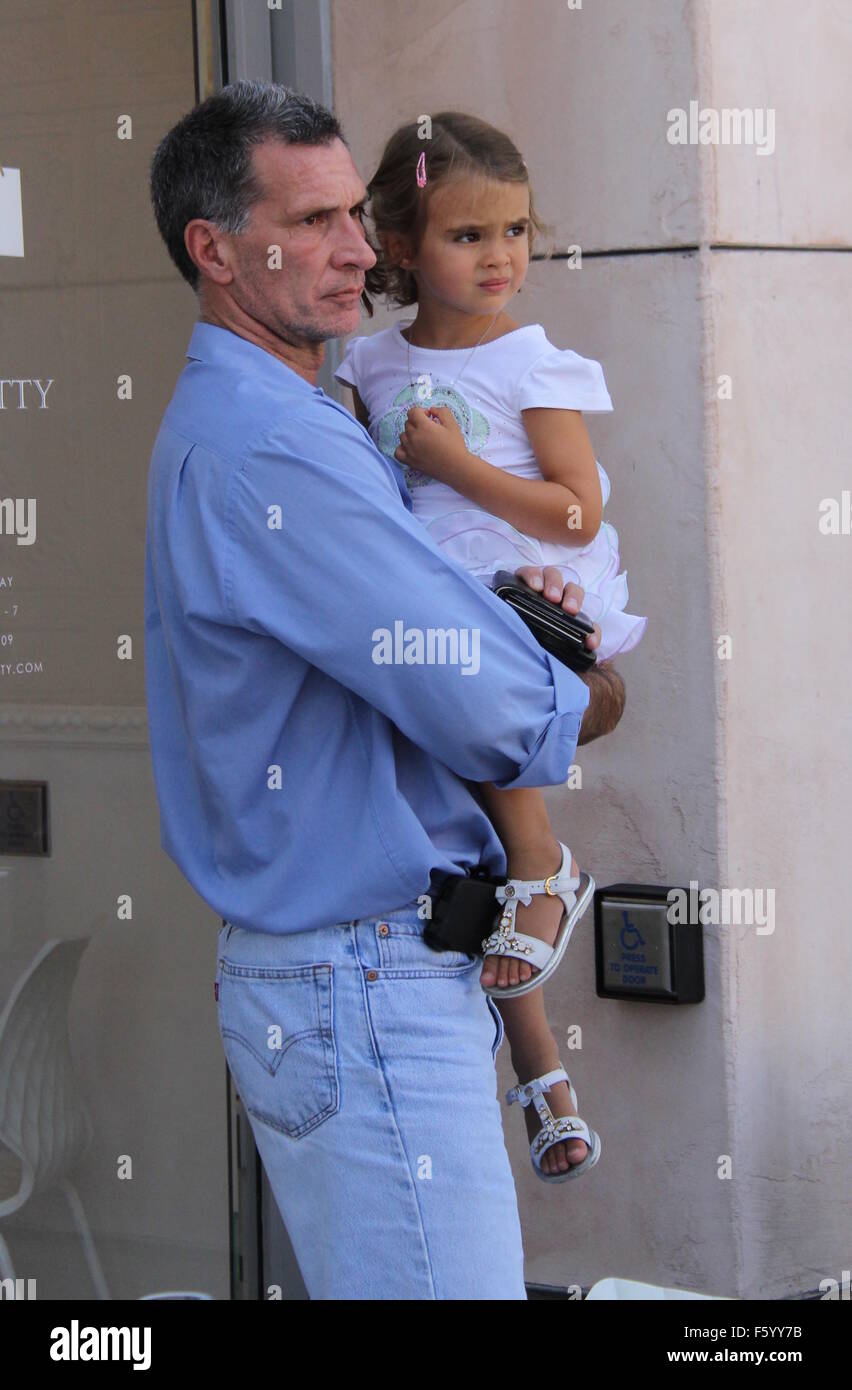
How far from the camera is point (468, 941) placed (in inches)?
77.4

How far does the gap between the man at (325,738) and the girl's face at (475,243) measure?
1.16ft

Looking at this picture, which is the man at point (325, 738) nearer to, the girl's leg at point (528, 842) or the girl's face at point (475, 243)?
the girl's leg at point (528, 842)

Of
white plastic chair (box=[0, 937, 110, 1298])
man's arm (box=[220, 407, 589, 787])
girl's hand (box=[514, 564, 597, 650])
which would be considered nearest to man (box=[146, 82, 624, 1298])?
man's arm (box=[220, 407, 589, 787])

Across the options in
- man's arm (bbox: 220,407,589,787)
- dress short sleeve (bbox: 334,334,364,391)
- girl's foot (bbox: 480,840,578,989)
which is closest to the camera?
man's arm (bbox: 220,407,589,787)

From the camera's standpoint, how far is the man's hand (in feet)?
7.12

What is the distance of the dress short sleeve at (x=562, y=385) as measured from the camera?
2387mm

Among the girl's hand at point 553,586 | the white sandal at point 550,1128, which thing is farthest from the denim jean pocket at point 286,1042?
the girl's hand at point 553,586

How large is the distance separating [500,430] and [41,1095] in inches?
62.6

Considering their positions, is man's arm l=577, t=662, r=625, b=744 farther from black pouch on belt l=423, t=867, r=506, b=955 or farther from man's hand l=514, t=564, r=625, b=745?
black pouch on belt l=423, t=867, r=506, b=955

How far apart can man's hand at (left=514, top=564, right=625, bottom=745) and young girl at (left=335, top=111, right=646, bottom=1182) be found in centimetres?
10

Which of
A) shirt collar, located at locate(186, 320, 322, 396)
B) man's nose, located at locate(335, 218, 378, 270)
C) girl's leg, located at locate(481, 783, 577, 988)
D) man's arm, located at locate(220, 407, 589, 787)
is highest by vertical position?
man's nose, located at locate(335, 218, 378, 270)

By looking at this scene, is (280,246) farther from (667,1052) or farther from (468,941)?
(667,1052)

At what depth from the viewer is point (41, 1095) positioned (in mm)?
3012

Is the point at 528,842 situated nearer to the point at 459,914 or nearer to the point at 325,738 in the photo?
the point at 459,914
